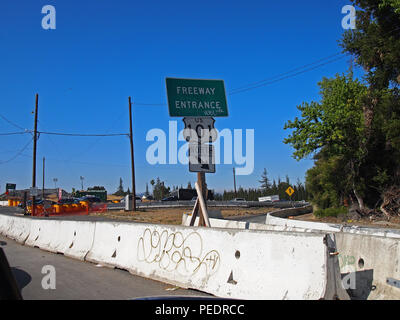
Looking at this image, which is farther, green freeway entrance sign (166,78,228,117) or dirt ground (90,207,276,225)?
dirt ground (90,207,276,225)

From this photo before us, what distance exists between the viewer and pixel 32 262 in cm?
1177

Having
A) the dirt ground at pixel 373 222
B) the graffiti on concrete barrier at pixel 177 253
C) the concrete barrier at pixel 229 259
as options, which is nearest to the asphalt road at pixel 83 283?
the concrete barrier at pixel 229 259

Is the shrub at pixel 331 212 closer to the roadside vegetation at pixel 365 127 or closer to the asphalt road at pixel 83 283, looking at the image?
the roadside vegetation at pixel 365 127

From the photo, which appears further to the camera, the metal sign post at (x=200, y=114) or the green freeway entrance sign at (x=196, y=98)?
the green freeway entrance sign at (x=196, y=98)

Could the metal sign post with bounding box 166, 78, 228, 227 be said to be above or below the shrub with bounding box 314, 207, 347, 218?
above

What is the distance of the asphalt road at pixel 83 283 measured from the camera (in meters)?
7.31

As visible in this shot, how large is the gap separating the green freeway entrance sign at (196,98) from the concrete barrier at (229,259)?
380 cm

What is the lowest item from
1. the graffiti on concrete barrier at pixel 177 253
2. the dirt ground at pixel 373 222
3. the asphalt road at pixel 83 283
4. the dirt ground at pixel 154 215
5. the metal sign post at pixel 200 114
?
the dirt ground at pixel 373 222

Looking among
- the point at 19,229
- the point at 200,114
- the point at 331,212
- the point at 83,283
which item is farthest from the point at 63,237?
the point at 331,212

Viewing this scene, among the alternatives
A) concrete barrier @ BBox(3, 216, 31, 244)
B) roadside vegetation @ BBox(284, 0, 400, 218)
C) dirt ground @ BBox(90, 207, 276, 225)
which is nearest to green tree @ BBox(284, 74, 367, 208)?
roadside vegetation @ BBox(284, 0, 400, 218)

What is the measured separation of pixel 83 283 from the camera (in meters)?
8.41

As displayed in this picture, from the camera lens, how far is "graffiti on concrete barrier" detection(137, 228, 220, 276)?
771cm

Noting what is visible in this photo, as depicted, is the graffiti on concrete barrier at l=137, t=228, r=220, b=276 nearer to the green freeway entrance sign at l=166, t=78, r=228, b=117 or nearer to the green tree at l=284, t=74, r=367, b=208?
the green freeway entrance sign at l=166, t=78, r=228, b=117
